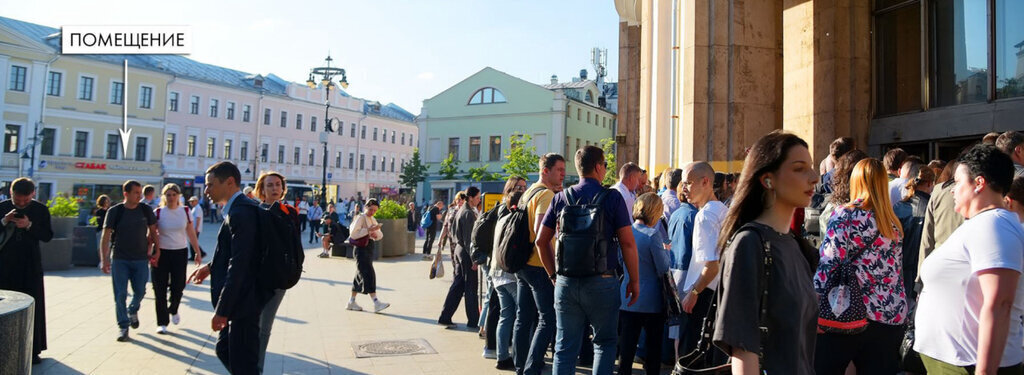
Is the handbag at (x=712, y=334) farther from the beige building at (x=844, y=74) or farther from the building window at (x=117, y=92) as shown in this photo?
the building window at (x=117, y=92)

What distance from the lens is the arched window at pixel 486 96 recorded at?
198ft

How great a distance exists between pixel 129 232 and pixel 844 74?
11.5 m

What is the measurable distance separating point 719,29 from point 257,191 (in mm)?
9275

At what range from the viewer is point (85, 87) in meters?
50.1

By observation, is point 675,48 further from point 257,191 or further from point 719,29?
point 257,191

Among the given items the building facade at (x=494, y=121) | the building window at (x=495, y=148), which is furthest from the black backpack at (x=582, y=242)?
the building window at (x=495, y=148)

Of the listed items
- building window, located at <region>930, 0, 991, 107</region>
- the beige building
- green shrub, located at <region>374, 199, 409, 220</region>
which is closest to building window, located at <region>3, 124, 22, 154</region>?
green shrub, located at <region>374, 199, 409, 220</region>

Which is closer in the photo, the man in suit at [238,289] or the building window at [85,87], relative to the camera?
the man in suit at [238,289]

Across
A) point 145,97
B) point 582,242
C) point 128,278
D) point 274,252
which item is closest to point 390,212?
point 128,278

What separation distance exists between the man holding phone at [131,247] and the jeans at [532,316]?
5232 millimetres

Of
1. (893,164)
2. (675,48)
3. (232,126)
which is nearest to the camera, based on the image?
(893,164)

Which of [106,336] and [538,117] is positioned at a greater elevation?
[538,117]

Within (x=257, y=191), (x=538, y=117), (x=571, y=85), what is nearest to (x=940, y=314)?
(x=257, y=191)

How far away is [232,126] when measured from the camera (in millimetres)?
62344
